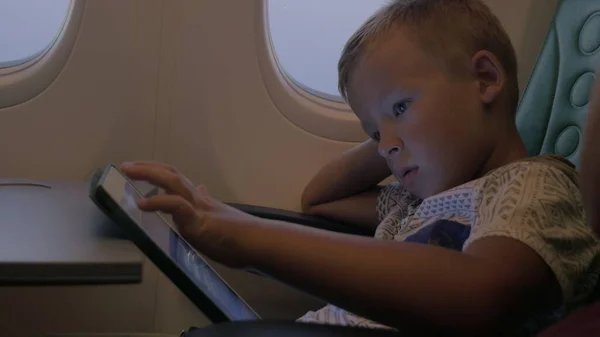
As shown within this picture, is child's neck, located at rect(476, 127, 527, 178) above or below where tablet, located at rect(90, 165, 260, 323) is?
above

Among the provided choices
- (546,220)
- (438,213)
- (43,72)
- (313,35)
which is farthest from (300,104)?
(546,220)

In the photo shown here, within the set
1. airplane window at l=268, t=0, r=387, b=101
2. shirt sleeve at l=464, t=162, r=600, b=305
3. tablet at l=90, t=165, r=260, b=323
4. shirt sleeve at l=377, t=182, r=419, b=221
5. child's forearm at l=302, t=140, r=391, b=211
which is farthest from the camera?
airplane window at l=268, t=0, r=387, b=101

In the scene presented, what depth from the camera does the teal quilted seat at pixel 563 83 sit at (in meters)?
1.10

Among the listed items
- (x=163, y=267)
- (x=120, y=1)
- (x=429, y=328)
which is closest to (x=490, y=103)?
(x=429, y=328)

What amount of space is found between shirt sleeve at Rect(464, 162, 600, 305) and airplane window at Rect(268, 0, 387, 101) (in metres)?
0.81

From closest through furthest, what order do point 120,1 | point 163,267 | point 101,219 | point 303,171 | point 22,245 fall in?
point 163,267, point 22,245, point 101,219, point 120,1, point 303,171

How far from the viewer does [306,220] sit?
1145 mm

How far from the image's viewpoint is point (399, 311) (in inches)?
22.7

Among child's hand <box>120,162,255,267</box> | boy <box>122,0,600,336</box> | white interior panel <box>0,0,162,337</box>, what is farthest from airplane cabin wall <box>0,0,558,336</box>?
child's hand <box>120,162,255,267</box>

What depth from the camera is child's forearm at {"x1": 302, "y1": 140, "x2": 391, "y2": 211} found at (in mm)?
1210

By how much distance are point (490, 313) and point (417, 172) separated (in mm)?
325

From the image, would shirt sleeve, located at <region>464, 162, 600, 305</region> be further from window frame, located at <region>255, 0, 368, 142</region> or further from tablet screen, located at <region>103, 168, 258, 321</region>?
window frame, located at <region>255, 0, 368, 142</region>

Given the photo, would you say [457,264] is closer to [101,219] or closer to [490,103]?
[490,103]

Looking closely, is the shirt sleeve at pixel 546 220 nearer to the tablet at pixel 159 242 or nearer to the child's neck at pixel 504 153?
the child's neck at pixel 504 153
